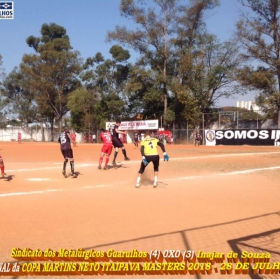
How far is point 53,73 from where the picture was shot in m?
63.9

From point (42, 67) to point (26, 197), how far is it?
2282 inches

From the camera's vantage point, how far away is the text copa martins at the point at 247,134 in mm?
37906

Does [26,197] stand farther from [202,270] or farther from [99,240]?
[202,270]

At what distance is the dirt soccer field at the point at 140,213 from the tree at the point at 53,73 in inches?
2077

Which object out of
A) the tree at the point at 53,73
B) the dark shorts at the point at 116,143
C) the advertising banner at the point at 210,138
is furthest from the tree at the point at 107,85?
the dark shorts at the point at 116,143

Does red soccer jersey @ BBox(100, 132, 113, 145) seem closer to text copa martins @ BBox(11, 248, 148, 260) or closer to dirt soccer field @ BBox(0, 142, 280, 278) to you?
dirt soccer field @ BBox(0, 142, 280, 278)

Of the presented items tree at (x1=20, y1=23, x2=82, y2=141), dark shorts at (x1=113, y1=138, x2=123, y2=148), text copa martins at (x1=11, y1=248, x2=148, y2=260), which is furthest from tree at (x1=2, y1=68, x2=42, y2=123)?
text copa martins at (x1=11, y1=248, x2=148, y2=260)

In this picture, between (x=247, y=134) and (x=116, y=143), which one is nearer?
(x=116, y=143)

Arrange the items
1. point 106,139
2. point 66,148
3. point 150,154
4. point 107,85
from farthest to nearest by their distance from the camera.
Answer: point 107,85 → point 106,139 → point 66,148 → point 150,154

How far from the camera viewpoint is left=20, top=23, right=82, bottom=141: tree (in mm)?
63750

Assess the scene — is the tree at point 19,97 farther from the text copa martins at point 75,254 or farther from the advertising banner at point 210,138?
the text copa martins at point 75,254

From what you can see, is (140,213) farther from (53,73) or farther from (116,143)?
(53,73)

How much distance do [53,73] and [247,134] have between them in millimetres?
37505

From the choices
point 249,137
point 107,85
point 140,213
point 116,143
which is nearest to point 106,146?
point 116,143
